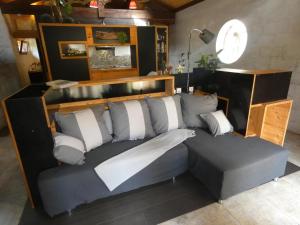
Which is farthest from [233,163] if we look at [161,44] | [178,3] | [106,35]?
[178,3]

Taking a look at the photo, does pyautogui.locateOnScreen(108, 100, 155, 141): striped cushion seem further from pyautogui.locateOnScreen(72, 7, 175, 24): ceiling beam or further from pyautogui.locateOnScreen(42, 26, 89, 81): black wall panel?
pyautogui.locateOnScreen(72, 7, 175, 24): ceiling beam

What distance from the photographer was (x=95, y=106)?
2.08m

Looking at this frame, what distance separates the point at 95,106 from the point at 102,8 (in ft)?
14.8

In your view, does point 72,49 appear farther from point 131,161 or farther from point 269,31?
point 269,31

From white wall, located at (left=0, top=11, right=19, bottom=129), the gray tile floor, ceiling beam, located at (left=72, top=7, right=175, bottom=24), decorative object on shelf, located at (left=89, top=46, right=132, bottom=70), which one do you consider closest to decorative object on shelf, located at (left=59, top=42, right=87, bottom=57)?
decorative object on shelf, located at (left=89, top=46, right=132, bottom=70)

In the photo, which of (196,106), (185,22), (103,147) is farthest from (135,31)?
(103,147)

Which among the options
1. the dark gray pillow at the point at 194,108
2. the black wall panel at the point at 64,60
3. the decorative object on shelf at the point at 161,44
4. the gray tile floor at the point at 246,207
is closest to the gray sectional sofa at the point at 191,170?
the gray tile floor at the point at 246,207

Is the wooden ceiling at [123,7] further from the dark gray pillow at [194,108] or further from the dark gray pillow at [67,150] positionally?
the dark gray pillow at [67,150]

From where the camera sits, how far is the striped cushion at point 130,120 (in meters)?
2.09

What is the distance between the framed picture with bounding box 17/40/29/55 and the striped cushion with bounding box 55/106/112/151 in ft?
19.9

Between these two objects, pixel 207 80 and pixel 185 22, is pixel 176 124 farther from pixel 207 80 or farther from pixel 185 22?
pixel 185 22

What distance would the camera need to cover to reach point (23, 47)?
6.56 meters

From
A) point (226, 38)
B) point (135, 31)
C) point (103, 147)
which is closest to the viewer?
point (103, 147)

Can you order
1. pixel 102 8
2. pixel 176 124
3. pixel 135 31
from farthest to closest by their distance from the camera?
pixel 102 8, pixel 135 31, pixel 176 124
